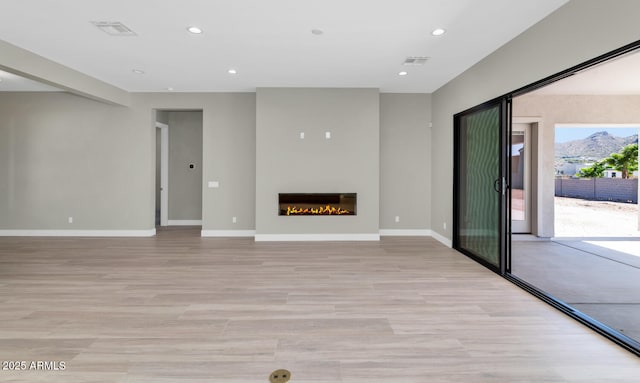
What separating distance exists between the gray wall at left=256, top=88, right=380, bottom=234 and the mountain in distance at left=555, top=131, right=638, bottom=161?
6.80 meters

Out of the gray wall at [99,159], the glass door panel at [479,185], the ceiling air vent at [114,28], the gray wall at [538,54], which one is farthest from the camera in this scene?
the gray wall at [99,159]

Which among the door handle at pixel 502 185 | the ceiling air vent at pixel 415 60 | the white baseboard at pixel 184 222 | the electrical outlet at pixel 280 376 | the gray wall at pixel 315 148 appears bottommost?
the electrical outlet at pixel 280 376

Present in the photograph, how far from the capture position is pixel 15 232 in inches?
253

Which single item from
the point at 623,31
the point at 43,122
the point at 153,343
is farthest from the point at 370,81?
the point at 43,122

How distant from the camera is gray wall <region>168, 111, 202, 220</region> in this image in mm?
7676

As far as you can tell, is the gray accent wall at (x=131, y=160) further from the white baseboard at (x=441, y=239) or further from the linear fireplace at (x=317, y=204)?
the linear fireplace at (x=317, y=204)

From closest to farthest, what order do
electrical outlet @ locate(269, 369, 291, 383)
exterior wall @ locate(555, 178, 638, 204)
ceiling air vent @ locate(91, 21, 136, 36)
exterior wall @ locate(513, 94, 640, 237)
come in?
electrical outlet @ locate(269, 369, 291, 383) < ceiling air vent @ locate(91, 21, 136, 36) < exterior wall @ locate(513, 94, 640, 237) < exterior wall @ locate(555, 178, 638, 204)

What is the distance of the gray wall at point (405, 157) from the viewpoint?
6504 millimetres

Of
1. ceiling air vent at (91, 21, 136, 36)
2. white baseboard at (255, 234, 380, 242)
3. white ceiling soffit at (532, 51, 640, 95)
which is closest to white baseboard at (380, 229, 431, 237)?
white baseboard at (255, 234, 380, 242)

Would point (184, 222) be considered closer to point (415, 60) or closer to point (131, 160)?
point (131, 160)

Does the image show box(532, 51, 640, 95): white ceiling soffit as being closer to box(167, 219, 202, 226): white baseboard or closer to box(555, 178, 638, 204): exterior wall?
box(555, 178, 638, 204): exterior wall

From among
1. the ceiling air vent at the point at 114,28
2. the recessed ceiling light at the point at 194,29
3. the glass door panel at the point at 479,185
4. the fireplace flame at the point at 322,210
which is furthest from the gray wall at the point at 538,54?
the ceiling air vent at the point at 114,28

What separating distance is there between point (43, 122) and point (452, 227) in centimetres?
783

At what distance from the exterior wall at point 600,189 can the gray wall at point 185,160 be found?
13319 mm
